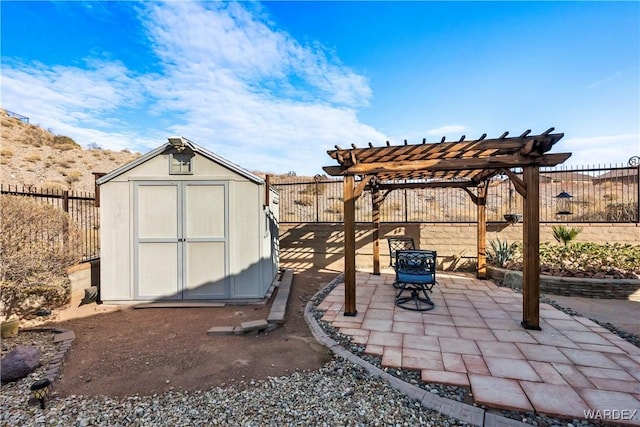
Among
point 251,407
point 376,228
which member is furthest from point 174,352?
point 376,228

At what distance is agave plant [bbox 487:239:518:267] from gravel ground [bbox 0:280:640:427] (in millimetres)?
5074

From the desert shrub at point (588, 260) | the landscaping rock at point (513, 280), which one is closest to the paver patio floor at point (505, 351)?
the landscaping rock at point (513, 280)

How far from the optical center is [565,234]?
6.30m

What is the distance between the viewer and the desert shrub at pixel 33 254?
361cm

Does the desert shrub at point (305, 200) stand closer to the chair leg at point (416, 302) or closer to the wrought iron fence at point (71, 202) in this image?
the wrought iron fence at point (71, 202)

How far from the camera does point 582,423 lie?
1.92 meters

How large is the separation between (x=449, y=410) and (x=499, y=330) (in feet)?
6.58

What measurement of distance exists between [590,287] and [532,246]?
302 centimetres

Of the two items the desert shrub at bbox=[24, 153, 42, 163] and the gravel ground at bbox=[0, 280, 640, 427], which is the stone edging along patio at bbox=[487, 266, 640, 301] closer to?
A: the gravel ground at bbox=[0, 280, 640, 427]

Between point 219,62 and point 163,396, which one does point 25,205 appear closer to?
point 163,396

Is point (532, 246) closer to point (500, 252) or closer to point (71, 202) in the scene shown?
point (500, 252)

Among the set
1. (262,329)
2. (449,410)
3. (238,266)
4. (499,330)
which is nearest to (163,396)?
(262,329)

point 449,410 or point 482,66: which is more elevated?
point 482,66

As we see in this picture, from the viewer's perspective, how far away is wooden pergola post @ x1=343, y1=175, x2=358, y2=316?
4.15m
